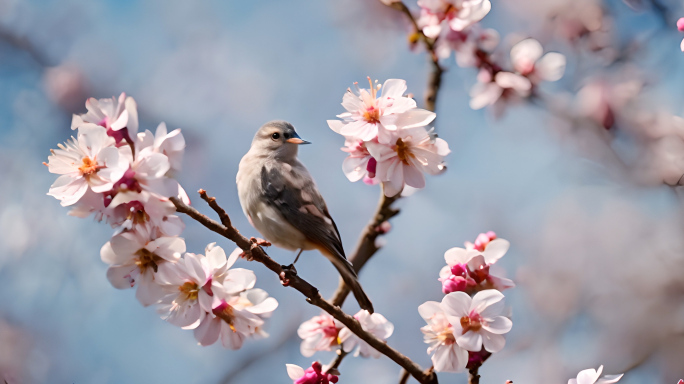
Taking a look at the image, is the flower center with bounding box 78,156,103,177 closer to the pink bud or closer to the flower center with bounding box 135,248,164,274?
the flower center with bounding box 135,248,164,274

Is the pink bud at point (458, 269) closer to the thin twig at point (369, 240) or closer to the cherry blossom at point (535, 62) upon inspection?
the thin twig at point (369, 240)

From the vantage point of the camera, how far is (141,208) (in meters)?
1.00

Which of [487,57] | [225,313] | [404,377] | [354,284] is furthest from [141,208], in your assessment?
[487,57]

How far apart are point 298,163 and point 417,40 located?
2.42ft

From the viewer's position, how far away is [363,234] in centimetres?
204

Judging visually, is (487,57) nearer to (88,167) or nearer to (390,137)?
(390,137)

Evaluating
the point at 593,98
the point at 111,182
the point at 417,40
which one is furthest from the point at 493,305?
the point at 593,98

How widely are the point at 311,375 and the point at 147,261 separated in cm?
49

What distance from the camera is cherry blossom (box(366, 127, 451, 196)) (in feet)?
4.00

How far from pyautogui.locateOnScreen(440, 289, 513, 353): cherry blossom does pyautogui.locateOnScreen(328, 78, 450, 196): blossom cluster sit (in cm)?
28

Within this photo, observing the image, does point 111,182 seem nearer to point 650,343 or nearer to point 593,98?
point 593,98

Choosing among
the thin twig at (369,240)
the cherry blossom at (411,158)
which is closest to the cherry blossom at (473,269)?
the cherry blossom at (411,158)

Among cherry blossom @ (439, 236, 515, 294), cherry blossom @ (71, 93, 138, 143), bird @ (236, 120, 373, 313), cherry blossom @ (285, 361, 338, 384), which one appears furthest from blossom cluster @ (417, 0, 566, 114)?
cherry blossom @ (71, 93, 138, 143)

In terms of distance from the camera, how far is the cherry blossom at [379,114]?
117 cm
